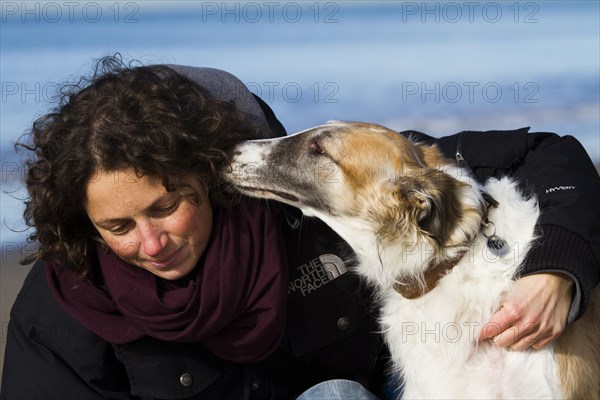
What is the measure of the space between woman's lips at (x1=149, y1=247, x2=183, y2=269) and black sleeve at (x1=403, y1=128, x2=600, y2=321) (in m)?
1.24

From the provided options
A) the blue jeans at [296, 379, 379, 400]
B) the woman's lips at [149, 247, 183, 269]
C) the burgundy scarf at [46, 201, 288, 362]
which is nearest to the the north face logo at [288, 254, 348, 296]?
the burgundy scarf at [46, 201, 288, 362]

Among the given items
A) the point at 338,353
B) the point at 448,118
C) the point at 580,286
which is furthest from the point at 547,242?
the point at 448,118

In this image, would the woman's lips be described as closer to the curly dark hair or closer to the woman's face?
the woman's face

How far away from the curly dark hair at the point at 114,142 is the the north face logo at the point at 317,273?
424mm

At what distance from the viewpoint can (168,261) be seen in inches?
132

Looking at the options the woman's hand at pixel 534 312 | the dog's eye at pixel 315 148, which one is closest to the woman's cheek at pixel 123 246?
the dog's eye at pixel 315 148

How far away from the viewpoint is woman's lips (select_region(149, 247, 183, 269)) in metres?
3.35

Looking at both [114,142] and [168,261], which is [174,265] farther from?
[114,142]

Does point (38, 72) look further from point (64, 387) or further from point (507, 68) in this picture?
point (64, 387)

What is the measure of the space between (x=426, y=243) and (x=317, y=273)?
0.51 m

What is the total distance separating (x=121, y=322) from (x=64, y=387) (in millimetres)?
321

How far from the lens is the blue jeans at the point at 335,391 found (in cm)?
348

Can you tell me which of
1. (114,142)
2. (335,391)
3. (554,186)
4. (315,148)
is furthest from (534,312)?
(114,142)

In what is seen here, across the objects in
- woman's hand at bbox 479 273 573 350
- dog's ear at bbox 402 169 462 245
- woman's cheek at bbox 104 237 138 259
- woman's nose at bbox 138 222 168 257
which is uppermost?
dog's ear at bbox 402 169 462 245
